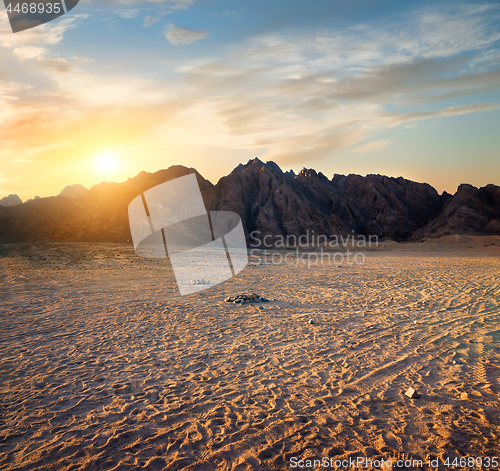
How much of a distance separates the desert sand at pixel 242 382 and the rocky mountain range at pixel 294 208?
38991mm

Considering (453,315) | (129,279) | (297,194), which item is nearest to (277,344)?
(453,315)

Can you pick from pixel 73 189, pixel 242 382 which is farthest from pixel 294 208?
pixel 73 189

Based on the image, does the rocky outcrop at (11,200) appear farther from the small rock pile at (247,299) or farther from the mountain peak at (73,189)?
the small rock pile at (247,299)

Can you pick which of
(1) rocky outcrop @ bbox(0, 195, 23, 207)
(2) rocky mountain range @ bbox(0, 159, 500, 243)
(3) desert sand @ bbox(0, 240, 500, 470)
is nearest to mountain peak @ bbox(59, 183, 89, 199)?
(1) rocky outcrop @ bbox(0, 195, 23, 207)

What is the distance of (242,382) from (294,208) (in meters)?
68.4

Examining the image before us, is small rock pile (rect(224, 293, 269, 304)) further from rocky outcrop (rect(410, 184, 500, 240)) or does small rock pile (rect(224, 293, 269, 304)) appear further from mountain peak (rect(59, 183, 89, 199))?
mountain peak (rect(59, 183, 89, 199))

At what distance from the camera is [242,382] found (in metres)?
6.02

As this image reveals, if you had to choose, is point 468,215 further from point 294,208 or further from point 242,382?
point 242,382

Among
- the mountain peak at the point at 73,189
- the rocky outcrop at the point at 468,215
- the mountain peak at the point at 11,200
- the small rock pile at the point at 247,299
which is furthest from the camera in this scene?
the mountain peak at the point at 73,189

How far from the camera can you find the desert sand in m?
4.22

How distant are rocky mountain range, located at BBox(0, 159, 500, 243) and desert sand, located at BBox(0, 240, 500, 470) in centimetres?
3899

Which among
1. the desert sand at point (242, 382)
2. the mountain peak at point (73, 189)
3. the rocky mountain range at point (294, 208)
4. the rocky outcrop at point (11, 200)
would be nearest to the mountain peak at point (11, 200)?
the rocky outcrop at point (11, 200)

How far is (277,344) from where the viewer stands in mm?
8000

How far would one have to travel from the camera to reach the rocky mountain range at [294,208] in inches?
1973
